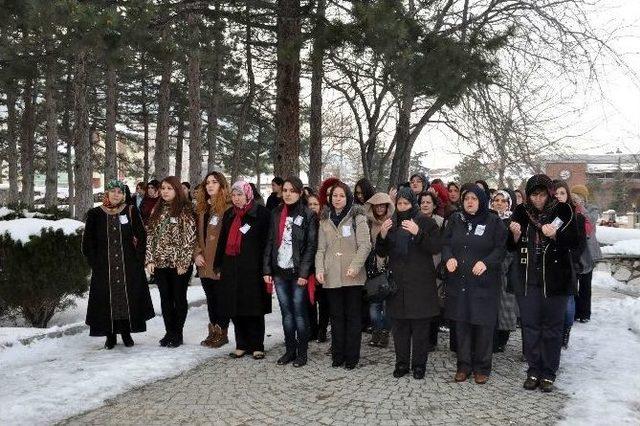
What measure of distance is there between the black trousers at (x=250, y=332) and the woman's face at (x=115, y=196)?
1746 millimetres

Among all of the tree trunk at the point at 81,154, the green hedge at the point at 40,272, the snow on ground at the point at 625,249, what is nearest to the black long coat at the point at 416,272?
the green hedge at the point at 40,272

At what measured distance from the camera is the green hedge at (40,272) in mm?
6062

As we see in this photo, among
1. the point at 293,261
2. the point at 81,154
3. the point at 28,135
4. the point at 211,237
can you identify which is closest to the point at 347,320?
the point at 293,261

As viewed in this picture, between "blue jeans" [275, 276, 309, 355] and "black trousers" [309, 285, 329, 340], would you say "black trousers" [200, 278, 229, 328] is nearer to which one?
"blue jeans" [275, 276, 309, 355]

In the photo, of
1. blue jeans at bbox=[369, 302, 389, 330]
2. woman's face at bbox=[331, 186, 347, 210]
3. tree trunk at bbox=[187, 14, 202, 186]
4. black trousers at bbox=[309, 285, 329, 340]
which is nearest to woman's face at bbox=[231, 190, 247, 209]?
woman's face at bbox=[331, 186, 347, 210]

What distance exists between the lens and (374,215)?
518cm

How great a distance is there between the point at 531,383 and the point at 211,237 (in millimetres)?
3354

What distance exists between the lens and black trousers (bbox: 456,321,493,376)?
4621 mm

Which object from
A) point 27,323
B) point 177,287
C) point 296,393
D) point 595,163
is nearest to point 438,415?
point 296,393

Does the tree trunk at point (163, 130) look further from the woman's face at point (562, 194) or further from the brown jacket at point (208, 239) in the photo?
the woman's face at point (562, 194)

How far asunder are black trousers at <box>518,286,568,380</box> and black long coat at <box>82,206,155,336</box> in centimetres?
380

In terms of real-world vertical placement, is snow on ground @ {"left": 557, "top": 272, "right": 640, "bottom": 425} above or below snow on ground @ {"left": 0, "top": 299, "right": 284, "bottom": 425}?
below

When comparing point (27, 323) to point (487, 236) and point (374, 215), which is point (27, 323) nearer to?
point (374, 215)

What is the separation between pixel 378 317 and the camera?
5758mm
